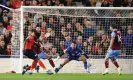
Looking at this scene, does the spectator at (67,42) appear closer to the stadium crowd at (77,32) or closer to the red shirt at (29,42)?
the stadium crowd at (77,32)

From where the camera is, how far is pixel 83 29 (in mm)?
18875

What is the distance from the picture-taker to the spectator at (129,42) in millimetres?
18837

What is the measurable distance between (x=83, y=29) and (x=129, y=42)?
1628 mm

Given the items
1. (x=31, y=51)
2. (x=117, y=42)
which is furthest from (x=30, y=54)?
(x=117, y=42)

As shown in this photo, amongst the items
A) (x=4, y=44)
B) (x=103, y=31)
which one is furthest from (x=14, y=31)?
(x=103, y=31)

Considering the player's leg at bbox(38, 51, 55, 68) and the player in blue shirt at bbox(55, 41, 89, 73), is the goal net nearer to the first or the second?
the player's leg at bbox(38, 51, 55, 68)

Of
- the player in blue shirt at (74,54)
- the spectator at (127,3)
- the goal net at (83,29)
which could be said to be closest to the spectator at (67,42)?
the goal net at (83,29)

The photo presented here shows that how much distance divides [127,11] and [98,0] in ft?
9.24

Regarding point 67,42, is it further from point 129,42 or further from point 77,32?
point 129,42

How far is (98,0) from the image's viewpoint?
21750 mm

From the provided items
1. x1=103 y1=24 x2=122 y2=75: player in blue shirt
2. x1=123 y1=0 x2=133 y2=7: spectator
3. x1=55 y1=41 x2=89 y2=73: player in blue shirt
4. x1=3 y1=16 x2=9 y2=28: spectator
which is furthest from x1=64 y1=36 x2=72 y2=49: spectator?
x1=123 y1=0 x2=133 y2=7: spectator

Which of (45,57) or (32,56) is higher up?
(32,56)

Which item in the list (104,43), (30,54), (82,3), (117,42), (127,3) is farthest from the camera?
(82,3)

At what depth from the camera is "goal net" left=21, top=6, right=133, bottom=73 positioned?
61.7 feet
